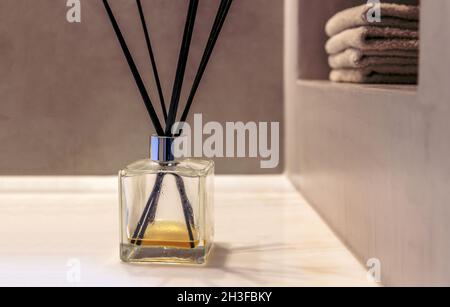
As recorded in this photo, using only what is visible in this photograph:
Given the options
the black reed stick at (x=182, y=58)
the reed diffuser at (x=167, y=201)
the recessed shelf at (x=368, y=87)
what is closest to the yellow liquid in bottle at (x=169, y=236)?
the reed diffuser at (x=167, y=201)

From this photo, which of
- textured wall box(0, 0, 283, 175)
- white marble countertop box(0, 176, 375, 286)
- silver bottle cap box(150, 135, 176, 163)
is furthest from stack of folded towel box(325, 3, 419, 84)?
textured wall box(0, 0, 283, 175)

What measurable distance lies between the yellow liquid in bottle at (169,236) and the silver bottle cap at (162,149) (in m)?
0.07

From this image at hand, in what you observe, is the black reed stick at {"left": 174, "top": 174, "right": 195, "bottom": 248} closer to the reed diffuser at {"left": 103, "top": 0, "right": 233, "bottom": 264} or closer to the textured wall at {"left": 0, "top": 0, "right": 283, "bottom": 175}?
the reed diffuser at {"left": 103, "top": 0, "right": 233, "bottom": 264}

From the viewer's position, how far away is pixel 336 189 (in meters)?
0.94

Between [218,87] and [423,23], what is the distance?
94cm

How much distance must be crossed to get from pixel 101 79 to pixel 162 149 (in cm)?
74

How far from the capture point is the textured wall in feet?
4.72

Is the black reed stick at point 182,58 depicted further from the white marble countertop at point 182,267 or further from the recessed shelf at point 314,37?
the recessed shelf at point 314,37

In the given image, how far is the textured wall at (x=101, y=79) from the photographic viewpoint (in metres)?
1.44

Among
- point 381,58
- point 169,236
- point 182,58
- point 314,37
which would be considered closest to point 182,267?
point 169,236

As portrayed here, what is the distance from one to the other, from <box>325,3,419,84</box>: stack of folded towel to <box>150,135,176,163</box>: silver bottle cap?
0.35 meters

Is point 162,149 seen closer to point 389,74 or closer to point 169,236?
point 169,236
